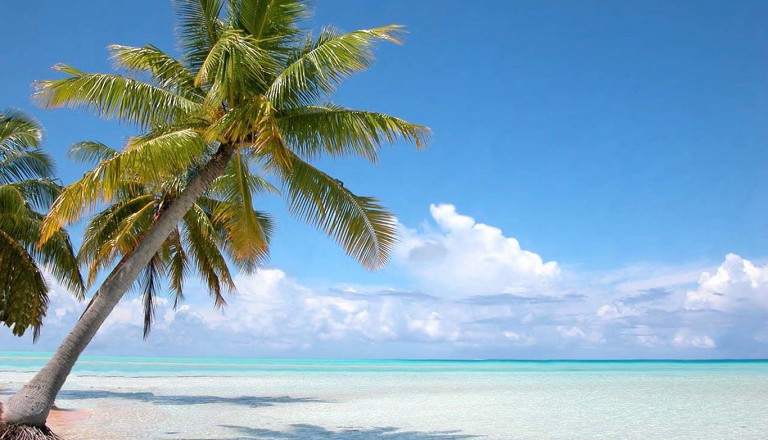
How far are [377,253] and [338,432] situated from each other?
3.93 m

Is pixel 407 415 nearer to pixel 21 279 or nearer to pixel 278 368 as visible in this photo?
pixel 21 279

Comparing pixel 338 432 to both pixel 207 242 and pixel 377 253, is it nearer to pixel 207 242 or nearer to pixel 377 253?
pixel 377 253

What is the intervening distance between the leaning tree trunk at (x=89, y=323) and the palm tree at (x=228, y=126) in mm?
13

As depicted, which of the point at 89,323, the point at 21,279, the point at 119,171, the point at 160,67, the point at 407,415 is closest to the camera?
the point at 119,171

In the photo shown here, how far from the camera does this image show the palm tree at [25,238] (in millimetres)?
11680

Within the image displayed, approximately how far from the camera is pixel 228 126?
7.70m

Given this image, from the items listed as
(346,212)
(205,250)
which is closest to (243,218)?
(346,212)

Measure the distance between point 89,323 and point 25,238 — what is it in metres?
6.75

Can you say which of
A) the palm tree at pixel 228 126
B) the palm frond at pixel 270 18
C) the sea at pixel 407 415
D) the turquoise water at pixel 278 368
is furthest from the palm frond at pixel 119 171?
the turquoise water at pixel 278 368

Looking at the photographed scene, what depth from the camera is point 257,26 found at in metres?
8.71

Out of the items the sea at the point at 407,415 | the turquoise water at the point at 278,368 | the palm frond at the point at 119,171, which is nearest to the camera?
the palm frond at the point at 119,171

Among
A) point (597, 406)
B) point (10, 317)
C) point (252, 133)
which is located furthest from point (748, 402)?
point (10, 317)

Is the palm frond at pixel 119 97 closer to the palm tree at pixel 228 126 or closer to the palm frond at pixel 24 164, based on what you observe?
the palm tree at pixel 228 126

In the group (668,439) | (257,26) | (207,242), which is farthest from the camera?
(207,242)
